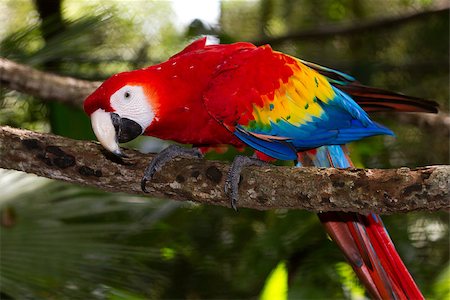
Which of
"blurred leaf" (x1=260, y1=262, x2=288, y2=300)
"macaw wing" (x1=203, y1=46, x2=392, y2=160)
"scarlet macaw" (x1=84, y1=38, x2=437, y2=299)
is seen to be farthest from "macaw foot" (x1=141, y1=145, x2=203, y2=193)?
"blurred leaf" (x1=260, y1=262, x2=288, y2=300)

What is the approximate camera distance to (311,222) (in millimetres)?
1604

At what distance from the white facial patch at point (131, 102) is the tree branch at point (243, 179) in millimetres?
80

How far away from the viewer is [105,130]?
118 centimetres

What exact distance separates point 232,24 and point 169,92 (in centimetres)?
118

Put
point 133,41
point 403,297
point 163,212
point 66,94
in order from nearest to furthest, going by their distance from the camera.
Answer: point 403,297
point 163,212
point 66,94
point 133,41

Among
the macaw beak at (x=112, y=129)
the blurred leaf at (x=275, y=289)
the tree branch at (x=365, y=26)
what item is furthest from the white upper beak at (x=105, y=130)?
the tree branch at (x=365, y=26)

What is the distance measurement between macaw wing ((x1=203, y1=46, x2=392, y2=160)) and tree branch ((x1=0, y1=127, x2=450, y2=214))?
11cm

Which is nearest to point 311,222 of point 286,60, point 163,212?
point 163,212

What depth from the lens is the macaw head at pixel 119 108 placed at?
46.4 inches

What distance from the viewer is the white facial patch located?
46.9 inches

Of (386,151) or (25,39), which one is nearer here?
(25,39)

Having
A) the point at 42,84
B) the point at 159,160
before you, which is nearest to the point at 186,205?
the point at 42,84

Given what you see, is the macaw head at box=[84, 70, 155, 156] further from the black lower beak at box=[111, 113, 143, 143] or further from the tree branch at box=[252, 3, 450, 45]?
the tree branch at box=[252, 3, 450, 45]

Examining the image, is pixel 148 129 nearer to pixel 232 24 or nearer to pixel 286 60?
pixel 286 60
